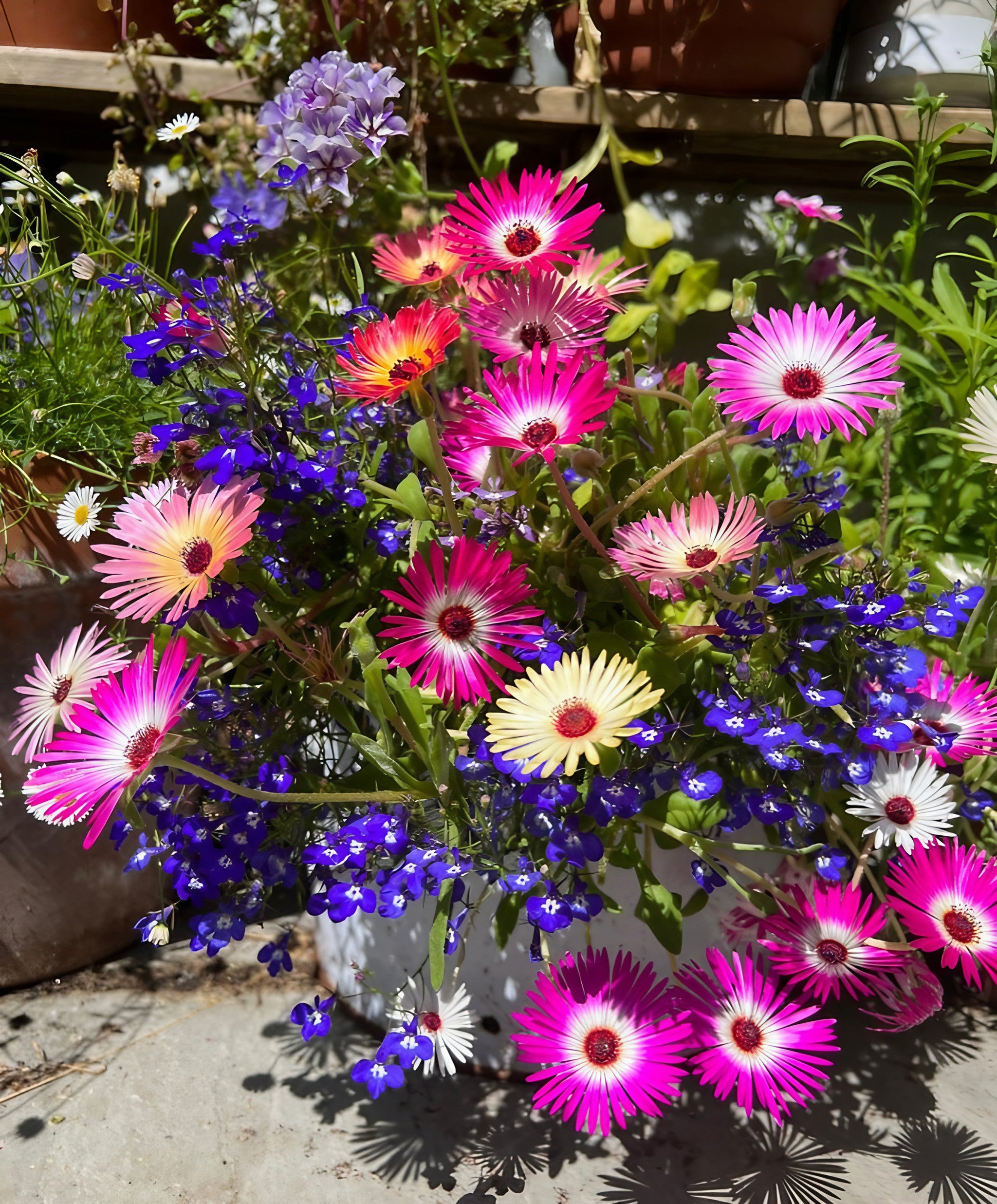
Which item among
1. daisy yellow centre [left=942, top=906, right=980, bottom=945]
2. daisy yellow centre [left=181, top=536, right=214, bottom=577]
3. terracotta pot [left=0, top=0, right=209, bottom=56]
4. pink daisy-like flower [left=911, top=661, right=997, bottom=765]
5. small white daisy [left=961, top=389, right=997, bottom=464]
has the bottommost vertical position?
daisy yellow centre [left=181, top=536, right=214, bottom=577]

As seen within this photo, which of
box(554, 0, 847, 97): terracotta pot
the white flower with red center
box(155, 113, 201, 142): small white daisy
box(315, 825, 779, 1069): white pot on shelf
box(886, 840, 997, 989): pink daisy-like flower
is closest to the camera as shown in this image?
the white flower with red center

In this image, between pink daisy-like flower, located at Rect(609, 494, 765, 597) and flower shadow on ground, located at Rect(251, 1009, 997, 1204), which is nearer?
pink daisy-like flower, located at Rect(609, 494, 765, 597)

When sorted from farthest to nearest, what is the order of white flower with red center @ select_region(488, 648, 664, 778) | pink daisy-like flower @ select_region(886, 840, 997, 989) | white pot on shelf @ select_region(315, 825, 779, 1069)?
white pot on shelf @ select_region(315, 825, 779, 1069)
pink daisy-like flower @ select_region(886, 840, 997, 989)
white flower with red center @ select_region(488, 648, 664, 778)

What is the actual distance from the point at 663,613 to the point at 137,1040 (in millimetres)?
660

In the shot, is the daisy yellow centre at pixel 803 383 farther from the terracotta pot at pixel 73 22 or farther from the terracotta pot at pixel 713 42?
the terracotta pot at pixel 73 22

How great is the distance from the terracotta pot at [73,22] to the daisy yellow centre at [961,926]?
1.28 m

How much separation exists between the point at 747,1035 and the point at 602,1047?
0.37 ft

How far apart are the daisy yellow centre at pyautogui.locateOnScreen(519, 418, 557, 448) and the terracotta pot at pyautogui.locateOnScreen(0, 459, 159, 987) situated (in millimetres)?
447

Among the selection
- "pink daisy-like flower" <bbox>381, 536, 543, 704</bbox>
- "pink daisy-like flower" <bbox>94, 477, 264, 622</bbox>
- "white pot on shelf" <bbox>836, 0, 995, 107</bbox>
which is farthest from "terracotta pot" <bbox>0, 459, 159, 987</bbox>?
"white pot on shelf" <bbox>836, 0, 995, 107</bbox>

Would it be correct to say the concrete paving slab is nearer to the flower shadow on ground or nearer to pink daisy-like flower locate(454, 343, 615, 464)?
the flower shadow on ground

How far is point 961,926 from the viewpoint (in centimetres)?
63

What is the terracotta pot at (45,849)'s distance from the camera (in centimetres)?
84

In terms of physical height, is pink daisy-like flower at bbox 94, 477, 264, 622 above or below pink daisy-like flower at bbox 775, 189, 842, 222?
below

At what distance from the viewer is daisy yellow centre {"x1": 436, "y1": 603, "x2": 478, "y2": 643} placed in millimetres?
587
